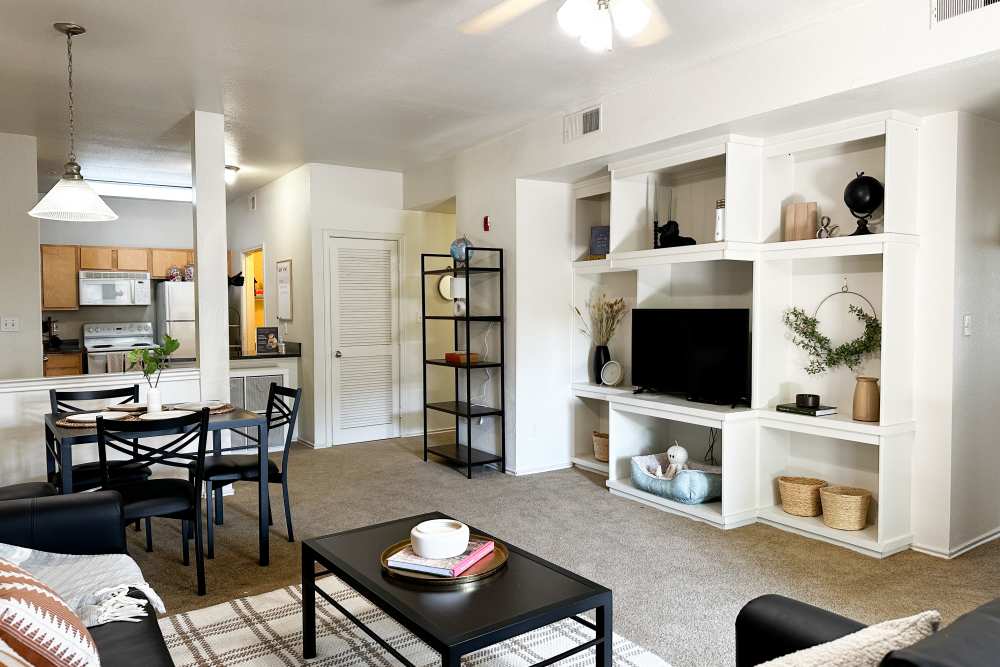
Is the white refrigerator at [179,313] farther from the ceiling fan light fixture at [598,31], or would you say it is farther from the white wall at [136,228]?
the ceiling fan light fixture at [598,31]

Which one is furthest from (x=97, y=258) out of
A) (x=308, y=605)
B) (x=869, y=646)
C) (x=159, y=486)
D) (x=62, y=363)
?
(x=869, y=646)

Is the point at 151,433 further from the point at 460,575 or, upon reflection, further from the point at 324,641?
the point at 460,575

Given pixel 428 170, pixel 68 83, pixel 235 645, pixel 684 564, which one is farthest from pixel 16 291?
pixel 684 564

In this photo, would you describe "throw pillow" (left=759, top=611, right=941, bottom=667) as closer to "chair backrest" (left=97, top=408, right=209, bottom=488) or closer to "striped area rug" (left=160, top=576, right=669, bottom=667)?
"striped area rug" (left=160, top=576, right=669, bottom=667)

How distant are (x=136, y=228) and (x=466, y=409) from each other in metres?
5.07

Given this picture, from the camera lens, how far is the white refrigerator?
799cm

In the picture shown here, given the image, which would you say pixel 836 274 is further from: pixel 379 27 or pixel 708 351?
pixel 379 27

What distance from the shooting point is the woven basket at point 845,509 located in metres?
3.70

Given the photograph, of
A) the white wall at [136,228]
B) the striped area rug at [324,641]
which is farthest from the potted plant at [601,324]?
the white wall at [136,228]

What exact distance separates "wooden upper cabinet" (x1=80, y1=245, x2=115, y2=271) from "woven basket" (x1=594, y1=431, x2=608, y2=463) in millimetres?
5893

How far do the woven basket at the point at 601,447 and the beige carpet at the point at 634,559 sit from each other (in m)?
0.33

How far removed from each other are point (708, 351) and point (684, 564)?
146 centimetres

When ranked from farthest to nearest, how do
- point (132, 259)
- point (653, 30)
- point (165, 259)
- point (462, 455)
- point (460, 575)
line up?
1. point (165, 259)
2. point (132, 259)
3. point (462, 455)
4. point (653, 30)
5. point (460, 575)

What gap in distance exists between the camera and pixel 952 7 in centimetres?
279
